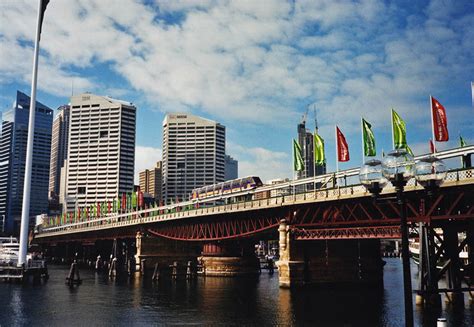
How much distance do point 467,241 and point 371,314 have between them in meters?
14.3

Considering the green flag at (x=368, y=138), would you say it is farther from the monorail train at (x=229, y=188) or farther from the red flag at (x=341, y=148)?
the monorail train at (x=229, y=188)

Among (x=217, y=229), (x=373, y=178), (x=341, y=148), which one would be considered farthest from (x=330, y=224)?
(x=373, y=178)

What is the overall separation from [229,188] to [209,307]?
4446cm

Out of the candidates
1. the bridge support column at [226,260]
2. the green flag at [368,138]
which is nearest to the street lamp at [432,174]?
the green flag at [368,138]

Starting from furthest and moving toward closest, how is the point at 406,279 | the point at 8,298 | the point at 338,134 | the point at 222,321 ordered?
the point at 338,134 → the point at 8,298 → the point at 222,321 → the point at 406,279

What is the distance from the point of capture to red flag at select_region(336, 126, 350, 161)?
226 feet

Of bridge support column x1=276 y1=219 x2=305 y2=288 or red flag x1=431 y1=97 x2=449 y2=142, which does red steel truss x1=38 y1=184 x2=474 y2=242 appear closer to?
bridge support column x1=276 y1=219 x2=305 y2=288

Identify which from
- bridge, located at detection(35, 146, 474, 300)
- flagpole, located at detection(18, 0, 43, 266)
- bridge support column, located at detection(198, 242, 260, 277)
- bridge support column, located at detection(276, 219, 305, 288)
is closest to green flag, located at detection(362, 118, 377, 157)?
bridge, located at detection(35, 146, 474, 300)

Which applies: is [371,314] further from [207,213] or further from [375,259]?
[207,213]

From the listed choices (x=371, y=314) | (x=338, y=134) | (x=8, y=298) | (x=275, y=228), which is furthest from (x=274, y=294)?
(x=8, y=298)

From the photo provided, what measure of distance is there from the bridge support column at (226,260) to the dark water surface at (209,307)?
25.5 m

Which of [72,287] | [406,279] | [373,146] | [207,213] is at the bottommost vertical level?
[72,287]

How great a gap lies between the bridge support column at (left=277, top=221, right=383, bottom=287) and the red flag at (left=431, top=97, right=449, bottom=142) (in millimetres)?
24956

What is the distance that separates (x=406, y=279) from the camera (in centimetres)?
1705
